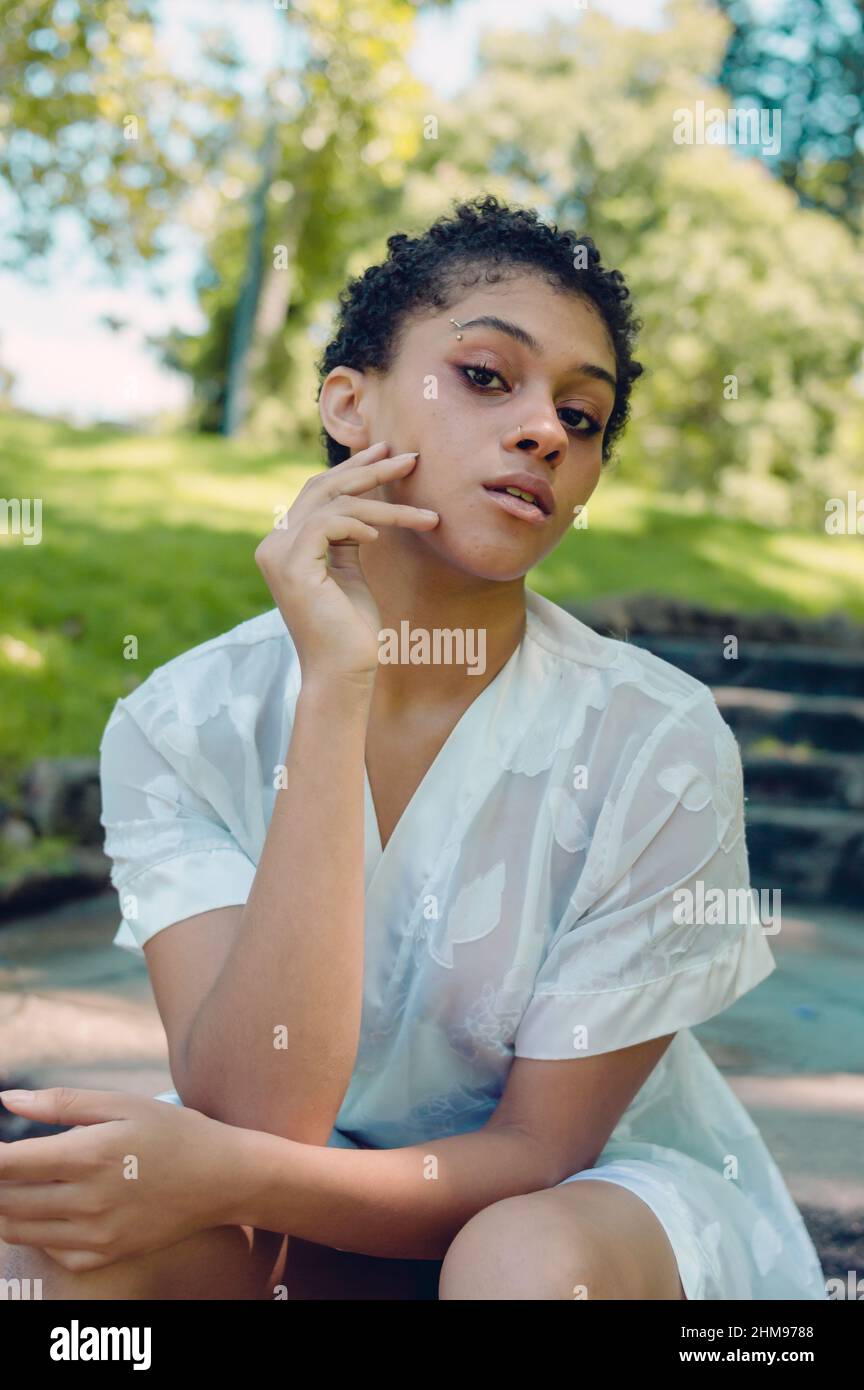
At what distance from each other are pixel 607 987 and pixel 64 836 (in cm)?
361

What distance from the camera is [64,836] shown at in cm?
513

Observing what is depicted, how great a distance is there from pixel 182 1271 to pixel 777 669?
19.3ft

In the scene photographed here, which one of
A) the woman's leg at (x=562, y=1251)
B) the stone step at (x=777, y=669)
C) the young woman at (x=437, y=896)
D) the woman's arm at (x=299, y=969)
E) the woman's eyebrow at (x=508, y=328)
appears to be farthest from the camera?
the stone step at (x=777, y=669)

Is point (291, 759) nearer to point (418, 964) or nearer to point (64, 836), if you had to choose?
point (418, 964)

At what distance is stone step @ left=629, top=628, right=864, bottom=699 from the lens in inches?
281

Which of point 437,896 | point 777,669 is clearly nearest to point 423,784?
point 437,896

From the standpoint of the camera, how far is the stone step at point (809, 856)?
5.46 metres

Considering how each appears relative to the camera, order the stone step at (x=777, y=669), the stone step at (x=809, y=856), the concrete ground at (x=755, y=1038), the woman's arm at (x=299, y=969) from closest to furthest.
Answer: the woman's arm at (x=299, y=969), the concrete ground at (x=755, y=1038), the stone step at (x=809, y=856), the stone step at (x=777, y=669)

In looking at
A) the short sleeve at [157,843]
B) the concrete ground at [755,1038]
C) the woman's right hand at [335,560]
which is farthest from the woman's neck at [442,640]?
the concrete ground at [755,1038]

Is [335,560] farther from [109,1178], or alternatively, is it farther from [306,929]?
[109,1178]

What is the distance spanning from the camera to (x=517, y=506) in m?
2.02

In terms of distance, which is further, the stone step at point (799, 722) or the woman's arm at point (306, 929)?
the stone step at point (799, 722)

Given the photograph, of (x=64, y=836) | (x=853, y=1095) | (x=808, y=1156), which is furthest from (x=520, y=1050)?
(x=64, y=836)

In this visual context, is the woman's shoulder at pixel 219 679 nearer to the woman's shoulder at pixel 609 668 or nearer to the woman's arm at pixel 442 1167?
the woman's shoulder at pixel 609 668
